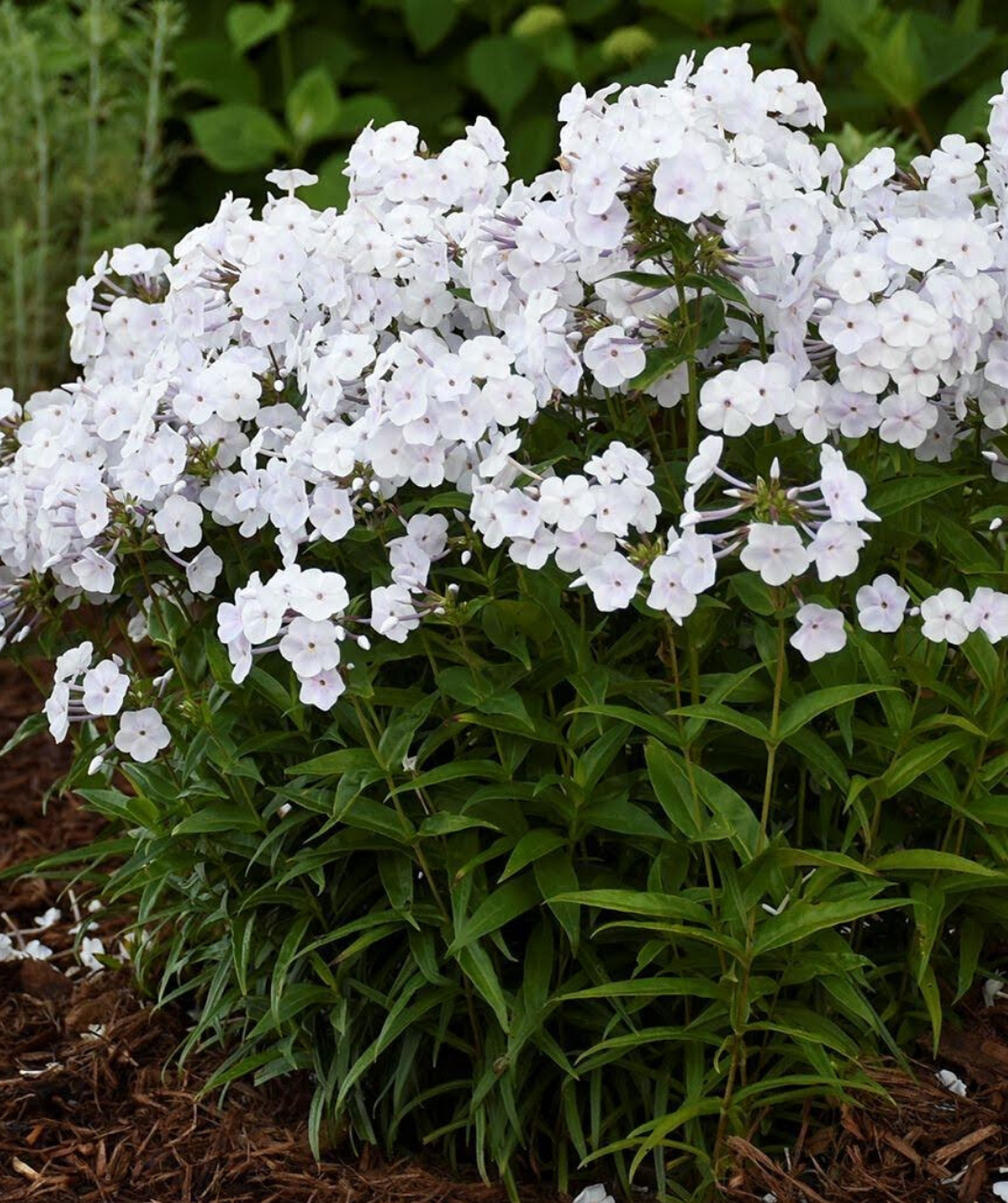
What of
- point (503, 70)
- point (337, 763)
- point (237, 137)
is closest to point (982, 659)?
point (337, 763)

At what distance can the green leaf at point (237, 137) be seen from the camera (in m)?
5.48

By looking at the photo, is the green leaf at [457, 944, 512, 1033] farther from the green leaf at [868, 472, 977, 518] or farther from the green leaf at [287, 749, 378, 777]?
the green leaf at [868, 472, 977, 518]

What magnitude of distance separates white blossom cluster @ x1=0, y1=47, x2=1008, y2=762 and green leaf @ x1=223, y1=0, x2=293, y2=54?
11.5 ft

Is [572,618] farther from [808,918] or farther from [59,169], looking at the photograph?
[59,169]

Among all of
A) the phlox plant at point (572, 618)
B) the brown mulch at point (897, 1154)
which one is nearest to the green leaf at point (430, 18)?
the phlox plant at point (572, 618)

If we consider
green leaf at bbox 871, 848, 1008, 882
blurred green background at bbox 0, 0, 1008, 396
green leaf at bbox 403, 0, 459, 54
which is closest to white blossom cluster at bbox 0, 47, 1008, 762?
green leaf at bbox 871, 848, 1008, 882

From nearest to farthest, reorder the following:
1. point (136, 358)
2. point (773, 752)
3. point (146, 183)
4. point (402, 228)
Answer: point (773, 752) < point (402, 228) < point (136, 358) < point (146, 183)

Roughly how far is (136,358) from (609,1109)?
4.02 ft

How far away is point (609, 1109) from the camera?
217cm

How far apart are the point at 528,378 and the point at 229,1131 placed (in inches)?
44.3

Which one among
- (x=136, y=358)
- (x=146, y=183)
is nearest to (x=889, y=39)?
(x=146, y=183)

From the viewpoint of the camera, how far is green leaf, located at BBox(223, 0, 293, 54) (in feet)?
18.2

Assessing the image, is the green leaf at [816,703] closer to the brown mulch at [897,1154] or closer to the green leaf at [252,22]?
the brown mulch at [897,1154]

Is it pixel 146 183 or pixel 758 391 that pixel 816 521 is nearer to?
pixel 758 391
